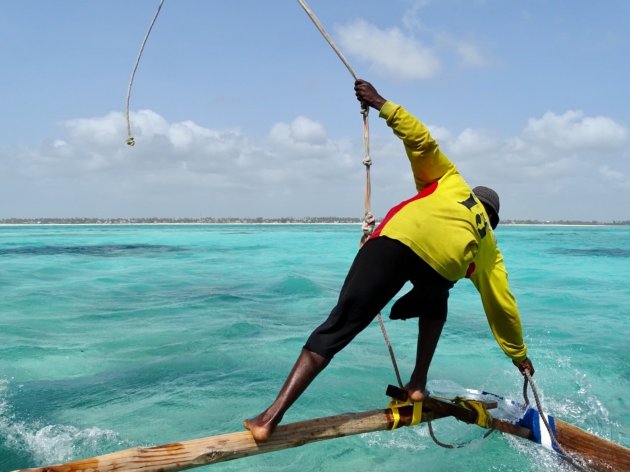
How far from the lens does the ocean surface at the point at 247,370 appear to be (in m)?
4.92

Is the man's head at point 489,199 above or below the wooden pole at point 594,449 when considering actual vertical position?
above

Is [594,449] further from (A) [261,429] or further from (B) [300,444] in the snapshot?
(A) [261,429]

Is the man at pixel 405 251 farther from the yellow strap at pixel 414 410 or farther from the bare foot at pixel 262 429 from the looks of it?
the yellow strap at pixel 414 410

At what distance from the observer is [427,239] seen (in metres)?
2.94

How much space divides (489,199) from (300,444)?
190 cm

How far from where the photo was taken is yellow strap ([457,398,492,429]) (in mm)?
3736

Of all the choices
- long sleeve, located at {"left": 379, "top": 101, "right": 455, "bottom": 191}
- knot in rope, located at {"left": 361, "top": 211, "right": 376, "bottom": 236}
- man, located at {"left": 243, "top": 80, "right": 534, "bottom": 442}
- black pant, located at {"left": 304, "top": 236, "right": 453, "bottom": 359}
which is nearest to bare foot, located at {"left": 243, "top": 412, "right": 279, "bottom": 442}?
man, located at {"left": 243, "top": 80, "right": 534, "bottom": 442}

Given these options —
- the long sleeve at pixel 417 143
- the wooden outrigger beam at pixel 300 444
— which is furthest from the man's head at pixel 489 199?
the wooden outrigger beam at pixel 300 444

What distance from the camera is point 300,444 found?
3043 millimetres

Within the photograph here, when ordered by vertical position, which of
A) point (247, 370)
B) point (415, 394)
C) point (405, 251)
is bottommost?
point (247, 370)

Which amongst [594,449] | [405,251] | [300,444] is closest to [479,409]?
[594,449]

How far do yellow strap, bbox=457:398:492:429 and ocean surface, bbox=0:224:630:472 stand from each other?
1.07m

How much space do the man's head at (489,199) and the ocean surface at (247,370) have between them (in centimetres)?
222

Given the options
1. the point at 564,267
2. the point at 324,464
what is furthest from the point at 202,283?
the point at 564,267
